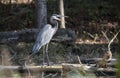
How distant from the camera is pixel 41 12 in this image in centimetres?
1210

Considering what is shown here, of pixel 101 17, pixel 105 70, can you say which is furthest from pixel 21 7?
pixel 105 70

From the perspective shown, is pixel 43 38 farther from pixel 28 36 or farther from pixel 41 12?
pixel 41 12

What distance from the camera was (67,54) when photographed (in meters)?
10.4

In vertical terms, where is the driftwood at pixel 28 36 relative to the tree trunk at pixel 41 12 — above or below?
below

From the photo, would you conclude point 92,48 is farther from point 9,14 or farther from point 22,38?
point 9,14

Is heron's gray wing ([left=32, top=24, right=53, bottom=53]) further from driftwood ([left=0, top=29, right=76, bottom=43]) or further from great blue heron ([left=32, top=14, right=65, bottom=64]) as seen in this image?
driftwood ([left=0, top=29, right=76, bottom=43])

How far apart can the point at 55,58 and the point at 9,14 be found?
20.4 ft

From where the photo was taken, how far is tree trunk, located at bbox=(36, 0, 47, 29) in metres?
11.9

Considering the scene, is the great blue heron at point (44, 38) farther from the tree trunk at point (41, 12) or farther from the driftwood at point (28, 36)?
the tree trunk at point (41, 12)

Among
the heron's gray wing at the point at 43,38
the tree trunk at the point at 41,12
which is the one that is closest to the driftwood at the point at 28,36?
the tree trunk at the point at 41,12

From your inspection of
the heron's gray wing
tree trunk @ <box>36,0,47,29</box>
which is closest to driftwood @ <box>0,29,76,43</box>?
tree trunk @ <box>36,0,47,29</box>

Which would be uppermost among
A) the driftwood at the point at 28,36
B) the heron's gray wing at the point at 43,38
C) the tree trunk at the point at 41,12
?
the tree trunk at the point at 41,12

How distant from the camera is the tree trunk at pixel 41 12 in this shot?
11930mm

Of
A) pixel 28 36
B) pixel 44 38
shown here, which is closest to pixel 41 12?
pixel 28 36
